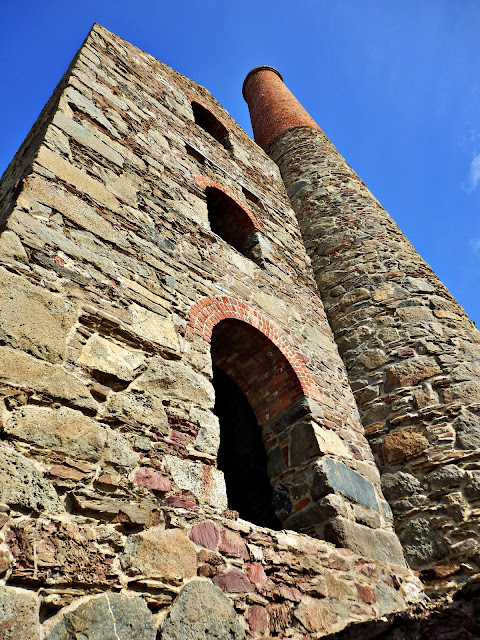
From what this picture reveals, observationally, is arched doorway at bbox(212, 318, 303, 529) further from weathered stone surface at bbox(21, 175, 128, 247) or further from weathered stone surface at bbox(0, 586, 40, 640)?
weathered stone surface at bbox(0, 586, 40, 640)

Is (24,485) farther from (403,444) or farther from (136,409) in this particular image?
(403,444)

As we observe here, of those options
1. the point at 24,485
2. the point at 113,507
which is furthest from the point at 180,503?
the point at 24,485

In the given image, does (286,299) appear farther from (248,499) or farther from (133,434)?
(133,434)

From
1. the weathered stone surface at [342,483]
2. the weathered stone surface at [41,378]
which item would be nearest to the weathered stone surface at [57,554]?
the weathered stone surface at [41,378]

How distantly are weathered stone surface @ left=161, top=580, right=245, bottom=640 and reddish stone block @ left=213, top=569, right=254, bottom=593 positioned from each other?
42mm

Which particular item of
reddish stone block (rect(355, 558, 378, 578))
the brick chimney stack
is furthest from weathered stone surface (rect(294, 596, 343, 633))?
the brick chimney stack

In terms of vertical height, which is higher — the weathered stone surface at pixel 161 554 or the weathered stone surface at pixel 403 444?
the weathered stone surface at pixel 403 444

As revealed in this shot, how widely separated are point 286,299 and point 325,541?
256cm

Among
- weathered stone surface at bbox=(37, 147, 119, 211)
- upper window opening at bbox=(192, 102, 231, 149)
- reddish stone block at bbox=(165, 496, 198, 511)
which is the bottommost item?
reddish stone block at bbox=(165, 496, 198, 511)

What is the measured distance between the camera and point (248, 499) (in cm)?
496

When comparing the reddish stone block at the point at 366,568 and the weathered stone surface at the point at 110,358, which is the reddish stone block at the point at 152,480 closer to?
the weathered stone surface at the point at 110,358

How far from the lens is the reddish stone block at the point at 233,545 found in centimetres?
224

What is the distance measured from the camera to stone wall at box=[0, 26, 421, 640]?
1.74 m

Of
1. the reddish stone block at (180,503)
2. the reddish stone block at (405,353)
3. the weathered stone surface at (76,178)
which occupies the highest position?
the weathered stone surface at (76,178)
